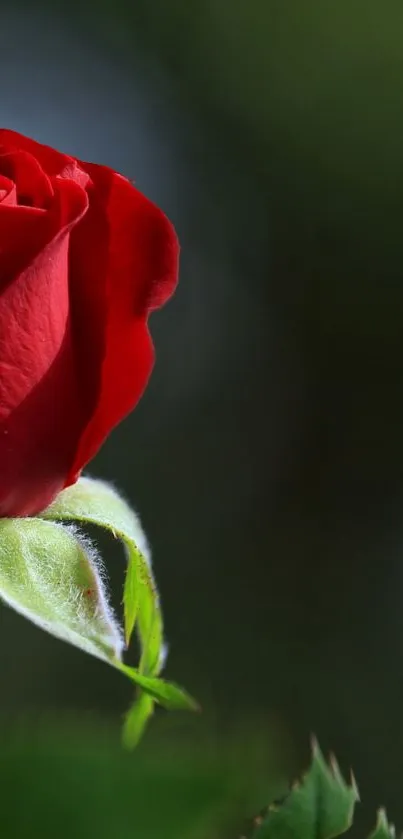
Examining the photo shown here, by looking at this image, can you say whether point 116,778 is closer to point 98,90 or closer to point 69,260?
point 69,260

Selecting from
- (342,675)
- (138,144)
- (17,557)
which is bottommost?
(342,675)

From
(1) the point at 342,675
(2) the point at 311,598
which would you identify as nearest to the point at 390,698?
(1) the point at 342,675

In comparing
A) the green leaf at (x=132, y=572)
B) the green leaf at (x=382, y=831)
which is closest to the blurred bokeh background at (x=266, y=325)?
the green leaf at (x=132, y=572)

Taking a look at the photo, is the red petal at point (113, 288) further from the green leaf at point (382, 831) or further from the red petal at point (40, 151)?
the green leaf at point (382, 831)

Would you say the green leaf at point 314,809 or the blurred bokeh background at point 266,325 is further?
the blurred bokeh background at point 266,325

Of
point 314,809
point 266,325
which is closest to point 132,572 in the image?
point 314,809

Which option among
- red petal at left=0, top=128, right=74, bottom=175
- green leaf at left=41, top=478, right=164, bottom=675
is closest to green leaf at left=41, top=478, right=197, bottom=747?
green leaf at left=41, top=478, right=164, bottom=675

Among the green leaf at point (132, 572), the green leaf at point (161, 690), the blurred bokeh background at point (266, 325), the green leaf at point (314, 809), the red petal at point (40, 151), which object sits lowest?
the blurred bokeh background at point (266, 325)
